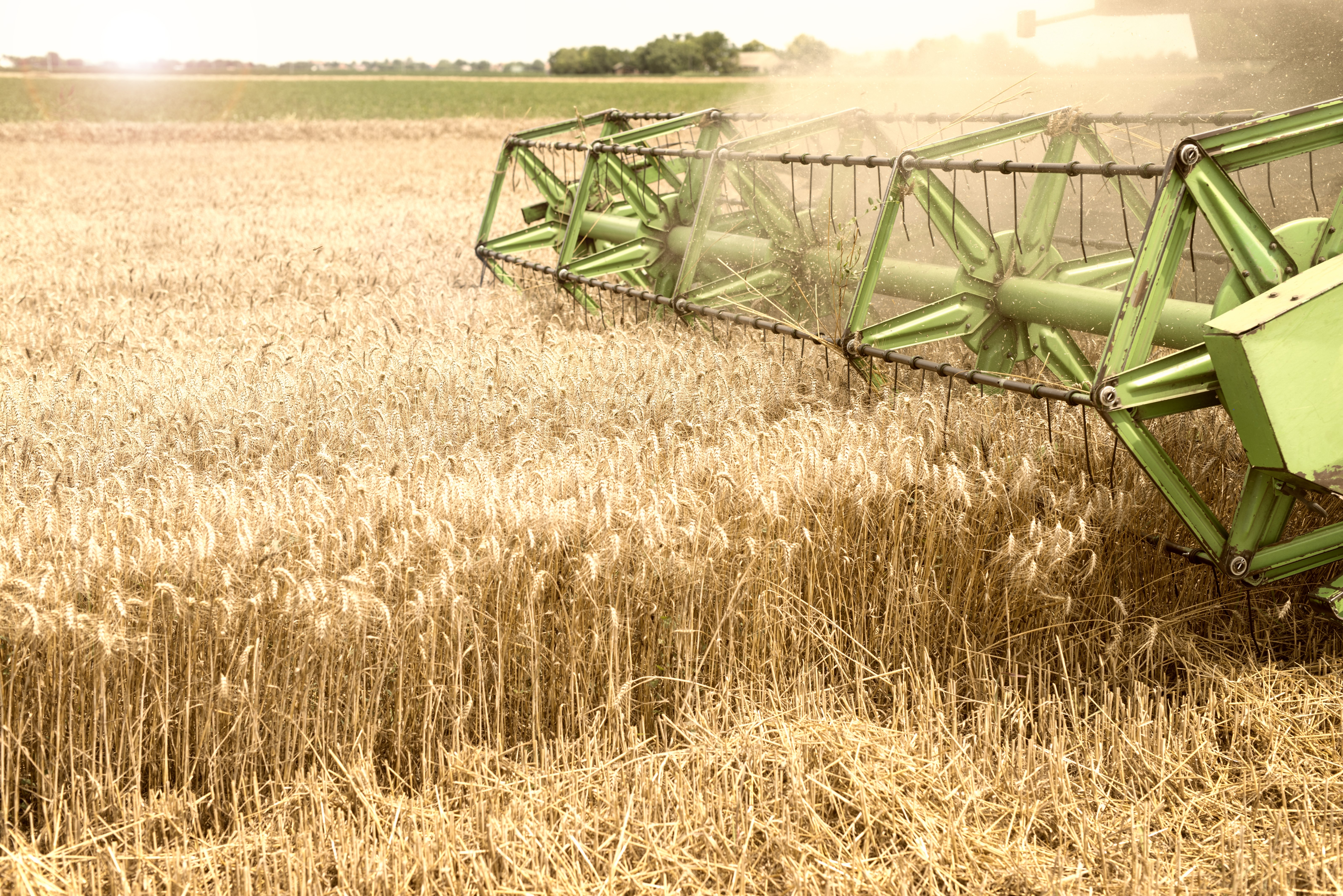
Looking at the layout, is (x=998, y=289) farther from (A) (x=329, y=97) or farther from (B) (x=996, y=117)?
(A) (x=329, y=97)

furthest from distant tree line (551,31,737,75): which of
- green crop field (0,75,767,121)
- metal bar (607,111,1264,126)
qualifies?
metal bar (607,111,1264,126)

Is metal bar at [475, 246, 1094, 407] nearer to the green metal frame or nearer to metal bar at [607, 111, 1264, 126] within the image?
the green metal frame

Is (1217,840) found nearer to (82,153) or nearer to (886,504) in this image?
(886,504)

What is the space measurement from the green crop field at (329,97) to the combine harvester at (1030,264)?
76.8 ft

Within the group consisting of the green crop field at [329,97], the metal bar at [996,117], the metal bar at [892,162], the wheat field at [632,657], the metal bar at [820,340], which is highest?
the green crop field at [329,97]

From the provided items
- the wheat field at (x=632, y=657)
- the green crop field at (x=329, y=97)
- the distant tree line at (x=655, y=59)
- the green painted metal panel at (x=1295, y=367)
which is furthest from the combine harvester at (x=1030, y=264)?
the distant tree line at (x=655, y=59)

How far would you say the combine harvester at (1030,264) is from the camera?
2.81 m

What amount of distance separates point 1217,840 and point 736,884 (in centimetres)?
108

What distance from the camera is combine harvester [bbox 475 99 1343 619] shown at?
2.81 metres

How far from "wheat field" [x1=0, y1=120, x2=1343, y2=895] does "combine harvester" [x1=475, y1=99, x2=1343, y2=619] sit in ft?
1.02

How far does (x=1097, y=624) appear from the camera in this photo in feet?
10.5

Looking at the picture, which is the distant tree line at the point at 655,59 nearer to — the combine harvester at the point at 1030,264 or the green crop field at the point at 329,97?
the green crop field at the point at 329,97

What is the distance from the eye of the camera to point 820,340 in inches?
176

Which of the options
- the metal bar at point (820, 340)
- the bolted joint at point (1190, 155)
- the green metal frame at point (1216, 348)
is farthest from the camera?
the metal bar at point (820, 340)
